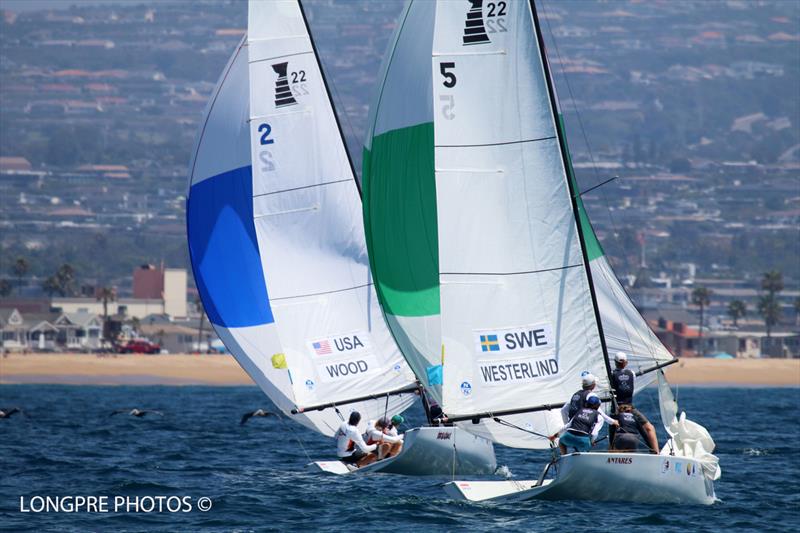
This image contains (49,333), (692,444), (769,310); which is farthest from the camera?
(769,310)

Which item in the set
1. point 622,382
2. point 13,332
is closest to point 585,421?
point 622,382

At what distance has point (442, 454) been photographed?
82.4 ft

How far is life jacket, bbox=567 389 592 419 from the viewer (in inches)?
834

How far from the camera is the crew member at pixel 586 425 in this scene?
21016 millimetres

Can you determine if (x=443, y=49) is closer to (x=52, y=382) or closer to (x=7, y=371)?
(x=52, y=382)

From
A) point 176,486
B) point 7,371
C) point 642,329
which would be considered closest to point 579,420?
point 642,329

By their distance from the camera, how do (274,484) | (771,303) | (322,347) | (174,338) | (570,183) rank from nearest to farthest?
(570,183) < (274,484) < (322,347) < (174,338) < (771,303)

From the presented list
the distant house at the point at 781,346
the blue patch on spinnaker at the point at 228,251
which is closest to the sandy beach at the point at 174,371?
the distant house at the point at 781,346

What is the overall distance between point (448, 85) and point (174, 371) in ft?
233

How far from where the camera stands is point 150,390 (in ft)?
236

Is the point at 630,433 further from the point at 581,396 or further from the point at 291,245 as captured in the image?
the point at 291,245

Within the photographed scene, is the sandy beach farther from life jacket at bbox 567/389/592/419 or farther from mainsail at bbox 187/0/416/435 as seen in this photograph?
life jacket at bbox 567/389/592/419

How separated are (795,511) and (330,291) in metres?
9.43

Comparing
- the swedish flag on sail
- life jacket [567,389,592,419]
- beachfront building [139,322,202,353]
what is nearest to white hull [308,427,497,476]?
the swedish flag on sail
